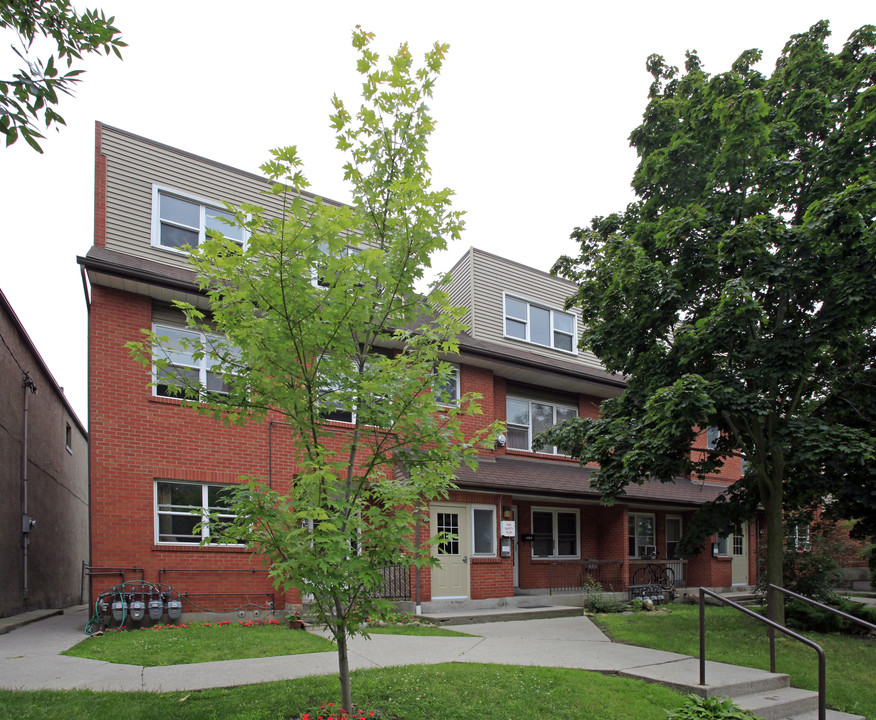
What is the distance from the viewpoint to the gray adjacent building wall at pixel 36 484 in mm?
14430

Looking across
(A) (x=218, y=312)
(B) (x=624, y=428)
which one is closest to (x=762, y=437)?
(B) (x=624, y=428)

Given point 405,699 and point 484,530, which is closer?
point 405,699

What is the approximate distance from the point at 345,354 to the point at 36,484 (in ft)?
52.2

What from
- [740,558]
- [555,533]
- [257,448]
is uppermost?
[257,448]

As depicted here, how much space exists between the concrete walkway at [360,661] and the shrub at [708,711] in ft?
2.48

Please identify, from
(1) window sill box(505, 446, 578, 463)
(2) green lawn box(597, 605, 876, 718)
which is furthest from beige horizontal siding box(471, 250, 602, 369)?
(2) green lawn box(597, 605, 876, 718)

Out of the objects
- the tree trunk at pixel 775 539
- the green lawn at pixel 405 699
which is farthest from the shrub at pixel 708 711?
the tree trunk at pixel 775 539

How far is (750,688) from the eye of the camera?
23.6ft

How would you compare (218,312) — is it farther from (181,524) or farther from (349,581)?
(181,524)

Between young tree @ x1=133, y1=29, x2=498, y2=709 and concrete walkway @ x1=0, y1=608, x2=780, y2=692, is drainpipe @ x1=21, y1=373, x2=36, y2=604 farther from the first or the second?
young tree @ x1=133, y1=29, x2=498, y2=709

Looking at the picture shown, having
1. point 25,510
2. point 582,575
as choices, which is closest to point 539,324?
point 582,575

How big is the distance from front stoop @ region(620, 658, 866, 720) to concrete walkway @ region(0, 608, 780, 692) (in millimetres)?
26

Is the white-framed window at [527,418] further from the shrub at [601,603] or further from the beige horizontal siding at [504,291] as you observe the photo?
the shrub at [601,603]

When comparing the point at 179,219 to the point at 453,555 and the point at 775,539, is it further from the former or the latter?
the point at 775,539
